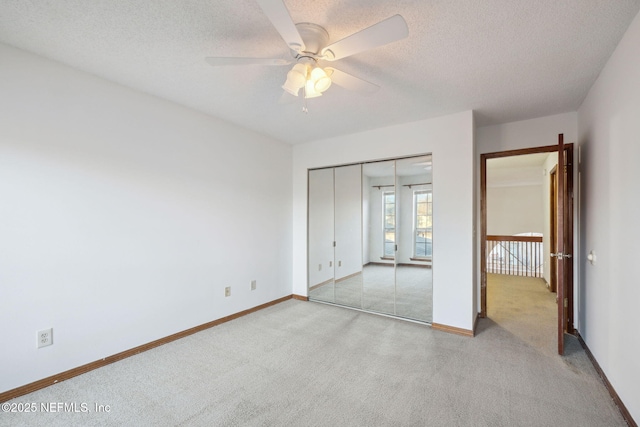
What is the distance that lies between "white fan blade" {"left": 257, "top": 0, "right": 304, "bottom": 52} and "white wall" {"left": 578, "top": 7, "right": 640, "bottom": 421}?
1.94 m

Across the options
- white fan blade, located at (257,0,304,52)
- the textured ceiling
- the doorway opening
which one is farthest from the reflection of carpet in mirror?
white fan blade, located at (257,0,304,52)

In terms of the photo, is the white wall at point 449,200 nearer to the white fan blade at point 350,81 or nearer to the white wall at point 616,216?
the white wall at point 616,216

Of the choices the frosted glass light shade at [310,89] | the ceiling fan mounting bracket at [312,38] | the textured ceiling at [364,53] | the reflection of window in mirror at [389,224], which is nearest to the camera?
the textured ceiling at [364,53]

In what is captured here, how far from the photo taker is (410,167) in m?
3.50

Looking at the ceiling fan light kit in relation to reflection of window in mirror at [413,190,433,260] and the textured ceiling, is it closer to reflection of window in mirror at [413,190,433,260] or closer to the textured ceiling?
the textured ceiling

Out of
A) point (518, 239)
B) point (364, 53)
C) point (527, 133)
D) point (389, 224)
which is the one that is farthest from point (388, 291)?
point (518, 239)

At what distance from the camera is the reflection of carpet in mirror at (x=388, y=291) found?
3.39 m

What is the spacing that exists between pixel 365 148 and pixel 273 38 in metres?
2.16

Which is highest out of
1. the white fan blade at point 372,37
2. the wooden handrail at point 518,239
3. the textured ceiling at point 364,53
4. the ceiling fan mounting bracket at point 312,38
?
the textured ceiling at point 364,53

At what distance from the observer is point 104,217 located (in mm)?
2443

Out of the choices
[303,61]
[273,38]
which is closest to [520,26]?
[303,61]

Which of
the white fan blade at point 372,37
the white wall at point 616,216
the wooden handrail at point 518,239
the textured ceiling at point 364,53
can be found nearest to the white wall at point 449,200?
the textured ceiling at point 364,53

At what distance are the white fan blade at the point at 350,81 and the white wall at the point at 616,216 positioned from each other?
5.01ft

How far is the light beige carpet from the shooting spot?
5.93 ft
